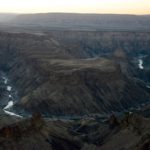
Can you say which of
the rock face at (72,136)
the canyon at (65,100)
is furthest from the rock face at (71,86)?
the rock face at (72,136)

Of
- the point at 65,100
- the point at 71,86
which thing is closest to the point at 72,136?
the point at 65,100

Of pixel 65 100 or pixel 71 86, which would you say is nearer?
pixel 65 100

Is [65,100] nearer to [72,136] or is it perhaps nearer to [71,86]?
[71,86]

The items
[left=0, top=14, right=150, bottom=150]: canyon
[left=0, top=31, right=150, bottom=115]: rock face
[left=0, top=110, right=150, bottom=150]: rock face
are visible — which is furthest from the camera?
[left=0, top=31, right=150, bottom=115]: rock face

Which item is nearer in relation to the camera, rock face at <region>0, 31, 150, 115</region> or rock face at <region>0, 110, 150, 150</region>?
rock face at <region>0, 110, 150, 150</region>

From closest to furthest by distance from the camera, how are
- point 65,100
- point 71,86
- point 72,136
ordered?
point 72,136 → point 65,100 → point 71,86

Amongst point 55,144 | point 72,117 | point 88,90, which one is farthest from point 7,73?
point 55,144

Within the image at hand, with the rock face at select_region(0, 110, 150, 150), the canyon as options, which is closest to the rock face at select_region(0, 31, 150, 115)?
the canyon

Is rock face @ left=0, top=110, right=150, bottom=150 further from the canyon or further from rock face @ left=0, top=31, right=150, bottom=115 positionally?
rock face @ left=0, top=31, right=150, bottom=115

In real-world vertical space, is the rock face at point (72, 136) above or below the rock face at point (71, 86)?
above

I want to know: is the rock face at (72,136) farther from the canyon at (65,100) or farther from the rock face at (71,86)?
the rock face at (71,86)

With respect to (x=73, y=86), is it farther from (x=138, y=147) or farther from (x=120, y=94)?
(x=138, y=147)
